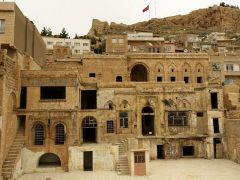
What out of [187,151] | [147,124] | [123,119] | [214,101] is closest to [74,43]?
[147,124]

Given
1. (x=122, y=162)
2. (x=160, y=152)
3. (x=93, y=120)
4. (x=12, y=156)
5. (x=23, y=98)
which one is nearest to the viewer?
(x=12, y=156)

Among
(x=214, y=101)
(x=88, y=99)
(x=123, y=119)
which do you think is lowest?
(x=123, y=119)

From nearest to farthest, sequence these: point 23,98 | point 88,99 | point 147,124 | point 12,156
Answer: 1. point 12,156
2. point 23,98
3. point 147,124
4. point 88,99

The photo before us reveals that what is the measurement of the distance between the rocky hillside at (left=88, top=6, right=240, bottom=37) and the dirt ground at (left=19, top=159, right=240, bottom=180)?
80.3 meters

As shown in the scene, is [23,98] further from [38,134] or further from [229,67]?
[229,67]

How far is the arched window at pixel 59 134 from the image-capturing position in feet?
98.2

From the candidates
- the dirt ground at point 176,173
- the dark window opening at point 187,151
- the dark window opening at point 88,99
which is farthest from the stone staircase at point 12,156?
the dark window opening at point 187,151

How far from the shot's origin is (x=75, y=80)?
31453 mm

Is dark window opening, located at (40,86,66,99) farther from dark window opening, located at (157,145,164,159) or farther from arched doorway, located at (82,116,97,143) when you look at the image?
dark window opening, located at (157,145,164,159)

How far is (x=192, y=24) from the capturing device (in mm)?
122250

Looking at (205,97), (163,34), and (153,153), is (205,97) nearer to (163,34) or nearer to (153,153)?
(153,153)

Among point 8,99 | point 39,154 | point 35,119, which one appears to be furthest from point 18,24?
point 39,154

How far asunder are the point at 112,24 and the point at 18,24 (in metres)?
85.8

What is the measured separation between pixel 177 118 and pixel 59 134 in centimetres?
1415
